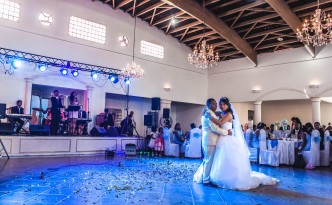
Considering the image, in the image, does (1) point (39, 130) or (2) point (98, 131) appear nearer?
(1) point (39, 130)

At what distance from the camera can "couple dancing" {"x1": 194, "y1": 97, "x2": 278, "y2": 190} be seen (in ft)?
14.5

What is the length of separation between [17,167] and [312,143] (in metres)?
7.31

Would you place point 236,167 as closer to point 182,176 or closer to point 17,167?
point 182,176

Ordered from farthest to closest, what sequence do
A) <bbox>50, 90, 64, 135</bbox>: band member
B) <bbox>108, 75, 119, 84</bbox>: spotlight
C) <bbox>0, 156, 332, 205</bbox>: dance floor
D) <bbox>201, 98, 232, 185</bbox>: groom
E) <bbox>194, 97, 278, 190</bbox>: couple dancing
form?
<bbox>108, 75, 119, 84</bbox>: spotlight → <bbox>50, 90, 64, 135</bbox>: band member → <bbox>201, 98, 232, 185</bbox>: groom → <bbox>194, 97, 278, 190</bbox>: couple dancing → <bbox>0, 156, 332, 205</bbox>: dance floor

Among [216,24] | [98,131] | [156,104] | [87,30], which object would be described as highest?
[216,24]

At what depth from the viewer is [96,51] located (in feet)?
36.7

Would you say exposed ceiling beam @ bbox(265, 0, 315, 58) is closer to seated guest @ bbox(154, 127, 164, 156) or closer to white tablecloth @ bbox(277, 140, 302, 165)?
A: white tablecloth @ bbox(277, 140, 302, 165)

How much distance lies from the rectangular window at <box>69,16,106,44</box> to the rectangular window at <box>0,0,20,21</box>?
6.12 feet

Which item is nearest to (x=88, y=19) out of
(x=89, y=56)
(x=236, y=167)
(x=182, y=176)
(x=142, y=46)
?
(x=89, y=56)

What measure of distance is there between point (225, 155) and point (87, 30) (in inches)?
338

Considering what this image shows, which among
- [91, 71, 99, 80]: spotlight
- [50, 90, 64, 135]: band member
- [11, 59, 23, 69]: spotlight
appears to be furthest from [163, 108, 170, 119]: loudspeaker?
[11, 59, 23, 69]: spotlight

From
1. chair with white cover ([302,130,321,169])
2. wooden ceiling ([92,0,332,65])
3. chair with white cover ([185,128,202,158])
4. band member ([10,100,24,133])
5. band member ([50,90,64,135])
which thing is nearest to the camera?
chair with white cover ([302,130,321,169])

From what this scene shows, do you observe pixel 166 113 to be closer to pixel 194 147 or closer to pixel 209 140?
pixel 194 147

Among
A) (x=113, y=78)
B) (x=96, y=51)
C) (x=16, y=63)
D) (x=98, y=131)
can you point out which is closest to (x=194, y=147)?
(x=98, y=131)
